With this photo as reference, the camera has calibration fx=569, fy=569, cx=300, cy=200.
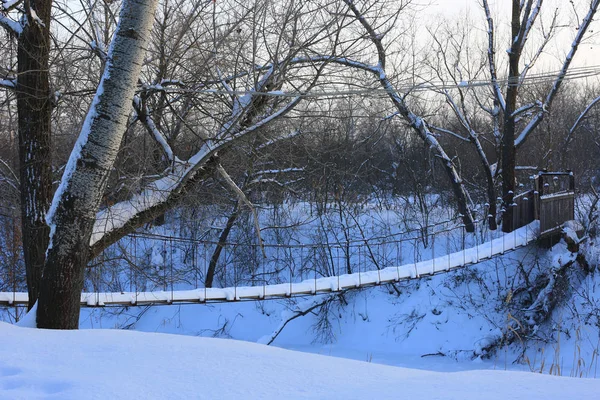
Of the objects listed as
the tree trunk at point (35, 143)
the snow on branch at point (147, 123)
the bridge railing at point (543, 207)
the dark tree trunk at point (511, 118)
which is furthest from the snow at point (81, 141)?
the dark tree trunk at point (511, 118)

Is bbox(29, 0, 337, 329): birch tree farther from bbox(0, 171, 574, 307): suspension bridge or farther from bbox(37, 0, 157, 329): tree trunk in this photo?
bbox(0, 171, 574, 307): suspension bridge

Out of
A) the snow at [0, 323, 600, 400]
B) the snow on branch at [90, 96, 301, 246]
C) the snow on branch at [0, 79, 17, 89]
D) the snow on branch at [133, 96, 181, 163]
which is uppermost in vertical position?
the snow on branch at [0, 79, 17, 89]

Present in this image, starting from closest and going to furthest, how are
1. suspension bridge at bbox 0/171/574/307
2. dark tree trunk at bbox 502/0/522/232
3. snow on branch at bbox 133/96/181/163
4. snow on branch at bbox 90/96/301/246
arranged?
snow on branch at bbox 90/96/301/246, snow on branch at bbox 133/96/181/163, suspension bridge at bbox 0/171/574/307, dark tree trunk at bbox 502/0/522/232

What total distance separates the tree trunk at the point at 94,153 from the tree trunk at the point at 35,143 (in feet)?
2.69

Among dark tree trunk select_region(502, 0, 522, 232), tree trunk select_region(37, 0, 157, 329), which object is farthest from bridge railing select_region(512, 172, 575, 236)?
tree trunk select_region(37, 0, 157, 329)

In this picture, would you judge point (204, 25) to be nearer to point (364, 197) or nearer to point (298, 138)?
point (298, 138)

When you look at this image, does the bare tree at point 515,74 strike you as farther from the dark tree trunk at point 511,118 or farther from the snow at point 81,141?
the snow at point 81,141

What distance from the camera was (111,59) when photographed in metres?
2.81

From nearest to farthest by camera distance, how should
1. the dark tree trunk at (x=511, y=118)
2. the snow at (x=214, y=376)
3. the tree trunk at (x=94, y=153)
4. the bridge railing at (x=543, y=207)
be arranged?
the snow at (x=214, y=376), the tree trunk at (x=94, y=153), the bridge railing at (x=543, y=207), the dark tree trunk at (x=511, y=118)

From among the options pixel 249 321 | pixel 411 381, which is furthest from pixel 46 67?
pixel 249 321

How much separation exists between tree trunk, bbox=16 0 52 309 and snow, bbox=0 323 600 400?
174cm

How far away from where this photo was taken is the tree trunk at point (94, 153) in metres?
2.79

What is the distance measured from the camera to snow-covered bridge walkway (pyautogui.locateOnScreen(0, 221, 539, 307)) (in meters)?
4.75

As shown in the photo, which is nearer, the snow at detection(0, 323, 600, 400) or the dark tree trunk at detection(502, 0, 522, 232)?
the snow at detection(0, 323, 600, 400)
